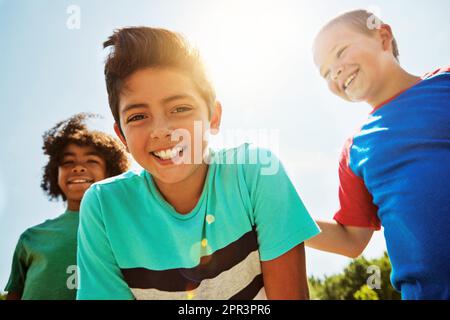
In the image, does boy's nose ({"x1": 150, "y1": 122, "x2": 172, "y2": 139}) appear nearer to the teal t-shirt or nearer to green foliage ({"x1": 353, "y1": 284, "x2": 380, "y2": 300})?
the teal t-shirt

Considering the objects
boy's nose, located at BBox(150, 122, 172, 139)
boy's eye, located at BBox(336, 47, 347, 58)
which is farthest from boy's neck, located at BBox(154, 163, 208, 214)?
boy's eye, located at BBox(336, 47, 347, 58)

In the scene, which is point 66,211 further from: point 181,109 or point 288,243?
point 288,243

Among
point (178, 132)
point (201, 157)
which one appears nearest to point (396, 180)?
point (201, 157)

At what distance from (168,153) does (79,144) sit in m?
1.78

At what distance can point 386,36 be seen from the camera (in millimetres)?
2455

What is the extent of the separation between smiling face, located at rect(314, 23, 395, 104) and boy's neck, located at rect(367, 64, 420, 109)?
0.02 meters

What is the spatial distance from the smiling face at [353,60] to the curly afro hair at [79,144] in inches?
77.1

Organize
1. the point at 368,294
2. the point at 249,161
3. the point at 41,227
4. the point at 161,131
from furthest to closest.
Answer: the point at 368,294 < the point at 41,227 < the point at 249,161 < the point at 161,131

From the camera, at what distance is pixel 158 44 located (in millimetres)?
1956

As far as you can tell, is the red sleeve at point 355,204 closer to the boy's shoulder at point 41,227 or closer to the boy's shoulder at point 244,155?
the boy's shoulder at point 244,155

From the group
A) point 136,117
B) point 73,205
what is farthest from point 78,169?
point 136,117

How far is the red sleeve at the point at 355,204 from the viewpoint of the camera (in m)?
2.15
